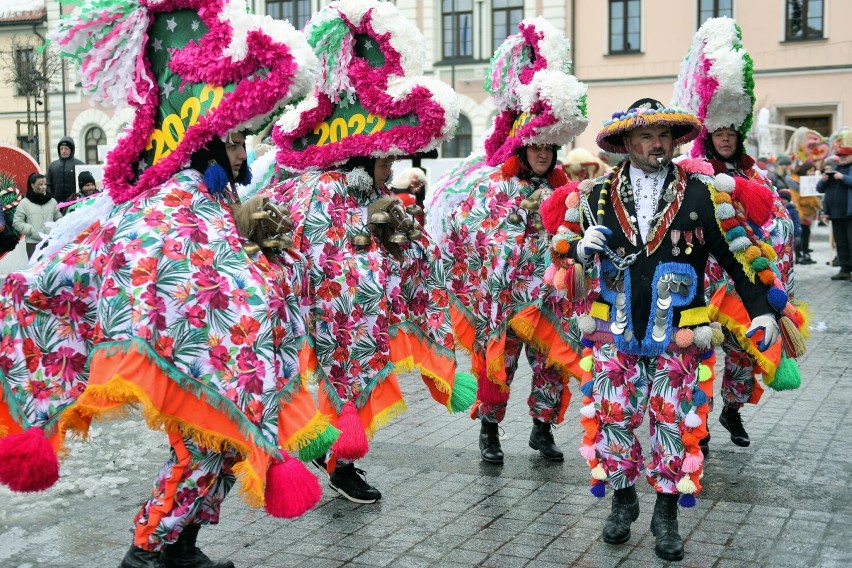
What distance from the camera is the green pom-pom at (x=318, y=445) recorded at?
398cm

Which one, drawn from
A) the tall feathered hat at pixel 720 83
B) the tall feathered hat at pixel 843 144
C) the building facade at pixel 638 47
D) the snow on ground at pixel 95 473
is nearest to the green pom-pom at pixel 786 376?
the tall feathered hat at pixel 720 83

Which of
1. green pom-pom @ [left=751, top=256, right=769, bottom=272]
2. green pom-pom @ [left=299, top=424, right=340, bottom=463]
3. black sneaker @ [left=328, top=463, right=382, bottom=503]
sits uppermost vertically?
green pom-pom @ [left=751, top=256, right=769, bottom=272]

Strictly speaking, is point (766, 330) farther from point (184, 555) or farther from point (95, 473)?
point (95, 473)

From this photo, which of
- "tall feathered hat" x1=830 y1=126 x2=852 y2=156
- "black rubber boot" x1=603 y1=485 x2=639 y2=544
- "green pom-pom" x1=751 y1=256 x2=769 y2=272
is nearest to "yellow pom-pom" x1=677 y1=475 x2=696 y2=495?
"black rubber boot" x1=603 y1=485 x2=639 y2=544

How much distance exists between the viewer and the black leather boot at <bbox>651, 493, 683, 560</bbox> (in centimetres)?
448

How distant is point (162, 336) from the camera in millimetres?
3691

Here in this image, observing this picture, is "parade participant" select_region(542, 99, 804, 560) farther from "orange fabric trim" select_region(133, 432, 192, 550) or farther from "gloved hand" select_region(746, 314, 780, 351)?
"orange fabric trim" select_region(133, 432, 192, 550)

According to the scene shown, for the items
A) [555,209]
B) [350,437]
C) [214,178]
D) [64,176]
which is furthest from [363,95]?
[64,176]

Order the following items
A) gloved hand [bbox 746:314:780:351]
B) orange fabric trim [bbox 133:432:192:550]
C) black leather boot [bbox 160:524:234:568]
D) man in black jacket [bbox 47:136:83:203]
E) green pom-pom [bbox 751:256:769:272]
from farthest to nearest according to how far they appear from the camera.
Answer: man in black jacket [bbox 47:136:83:203], green pom-pom [bbox 751:256:769:272], gloved hand [bbox 746:314:780:351], black leather boot [bbox 160:524:234:568], orange fabric trim [bbox 133:432:192:550]

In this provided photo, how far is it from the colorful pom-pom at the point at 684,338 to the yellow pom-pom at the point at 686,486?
22.2 inches

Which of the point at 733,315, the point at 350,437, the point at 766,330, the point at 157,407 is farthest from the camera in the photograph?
the point at 733,315

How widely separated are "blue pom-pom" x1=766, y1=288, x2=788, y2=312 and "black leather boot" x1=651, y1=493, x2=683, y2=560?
0.90 m

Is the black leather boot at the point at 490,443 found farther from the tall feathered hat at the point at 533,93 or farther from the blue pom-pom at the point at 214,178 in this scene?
the blue pom-pom at the point at 214,178

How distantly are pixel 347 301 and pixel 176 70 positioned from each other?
1.50 m
